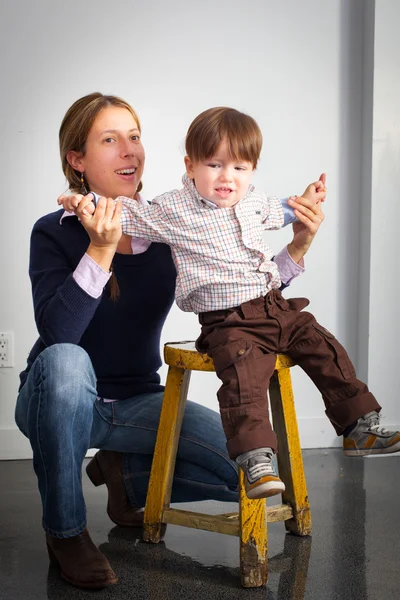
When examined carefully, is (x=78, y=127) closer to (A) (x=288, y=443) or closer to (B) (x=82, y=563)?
(A) (x=288, y=443)

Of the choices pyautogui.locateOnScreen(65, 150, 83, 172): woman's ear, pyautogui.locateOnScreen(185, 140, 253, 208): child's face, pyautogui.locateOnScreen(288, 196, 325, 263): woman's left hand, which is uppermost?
pyautogui.locateOnScreen(65, 150, 83, 172): woman's ear

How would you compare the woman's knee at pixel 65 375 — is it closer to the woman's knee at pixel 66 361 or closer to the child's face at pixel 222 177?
the woman's knee at pixel 66 361

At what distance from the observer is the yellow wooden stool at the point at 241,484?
1.83 metres

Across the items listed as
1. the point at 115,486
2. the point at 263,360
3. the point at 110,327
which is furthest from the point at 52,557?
the point at 263,360

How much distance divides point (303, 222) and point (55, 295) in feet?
2.15

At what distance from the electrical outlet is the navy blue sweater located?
0.99 meters

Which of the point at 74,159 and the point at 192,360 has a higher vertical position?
the point at 74,159

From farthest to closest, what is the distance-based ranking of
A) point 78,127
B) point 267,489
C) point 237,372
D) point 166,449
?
point 78,127 < point 166,449 < point 237,372 < point 267,489

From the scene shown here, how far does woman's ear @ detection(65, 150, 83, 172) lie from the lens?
2.16 m

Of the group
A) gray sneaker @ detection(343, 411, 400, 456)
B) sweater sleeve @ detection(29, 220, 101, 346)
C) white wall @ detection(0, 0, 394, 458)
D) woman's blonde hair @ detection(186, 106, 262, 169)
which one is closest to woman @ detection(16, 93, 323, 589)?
sweater sleeve @ detection(29, 220, 101, 346)

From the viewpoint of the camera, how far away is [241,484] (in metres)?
1.81

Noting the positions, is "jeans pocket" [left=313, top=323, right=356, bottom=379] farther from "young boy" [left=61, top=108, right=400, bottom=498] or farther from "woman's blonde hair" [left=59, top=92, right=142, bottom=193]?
"woman's blonde hair" [left=59, top=92, right=142, bottom=193]

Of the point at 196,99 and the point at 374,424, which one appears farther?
the point at 196,99

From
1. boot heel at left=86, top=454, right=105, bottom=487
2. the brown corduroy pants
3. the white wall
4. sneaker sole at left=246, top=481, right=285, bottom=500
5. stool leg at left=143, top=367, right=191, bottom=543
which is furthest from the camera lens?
the white wall
